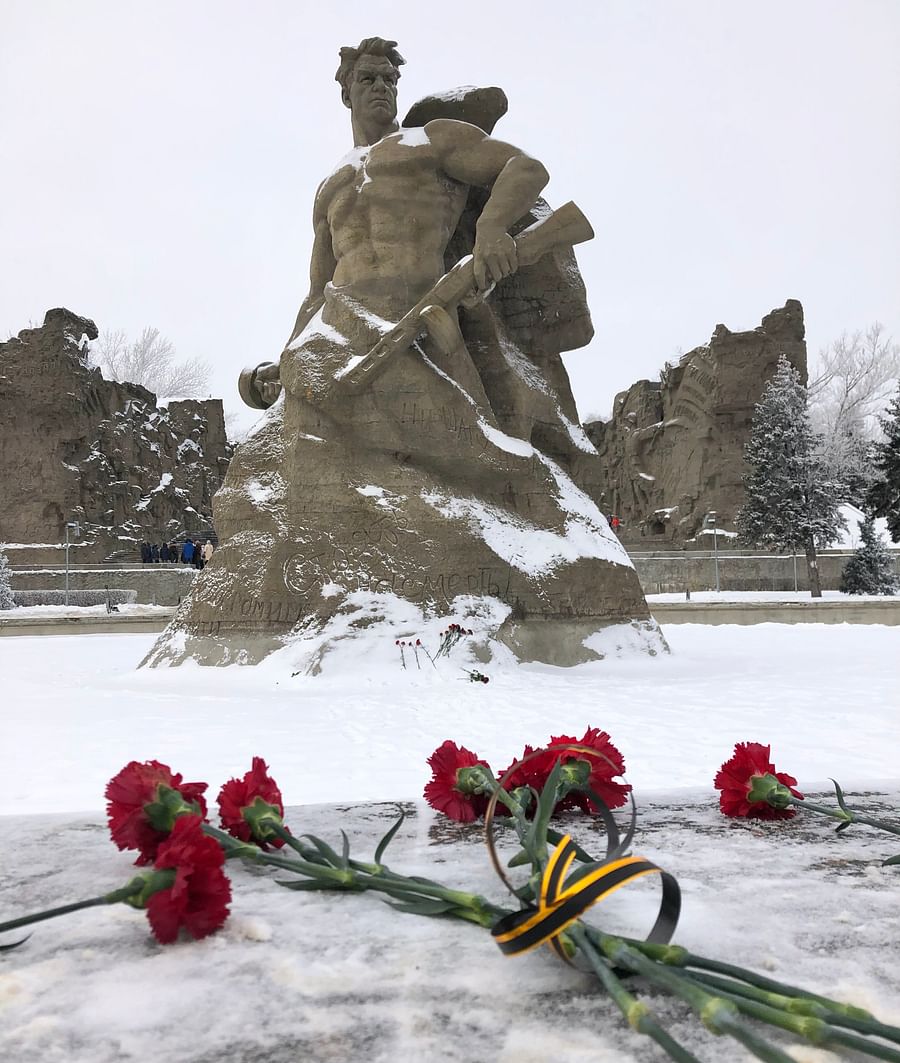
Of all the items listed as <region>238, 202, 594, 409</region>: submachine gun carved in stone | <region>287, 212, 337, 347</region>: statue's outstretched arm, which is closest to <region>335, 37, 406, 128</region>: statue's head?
<region>287, 212, 337, 347</region>: statue's outstretched arm

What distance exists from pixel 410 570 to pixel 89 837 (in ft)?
19.3

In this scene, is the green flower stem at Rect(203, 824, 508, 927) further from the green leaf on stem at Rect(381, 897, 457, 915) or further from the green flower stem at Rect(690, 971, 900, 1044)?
the green flower stem at Rect(690, 971, 900, 1044)

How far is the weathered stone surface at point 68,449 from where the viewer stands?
3366 centimetres

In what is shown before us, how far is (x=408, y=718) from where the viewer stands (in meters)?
5.03

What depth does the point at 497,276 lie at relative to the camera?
750cm

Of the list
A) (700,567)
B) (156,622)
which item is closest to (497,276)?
(156,622)

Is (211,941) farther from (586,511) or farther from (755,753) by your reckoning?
(586,511)

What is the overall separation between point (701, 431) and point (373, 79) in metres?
27.7

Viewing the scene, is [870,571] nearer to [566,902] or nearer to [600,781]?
[600,781]

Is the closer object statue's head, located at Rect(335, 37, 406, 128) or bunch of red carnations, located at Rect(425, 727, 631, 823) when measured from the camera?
bunch of red carnations, located at Rect(425, 727, 631, 823)

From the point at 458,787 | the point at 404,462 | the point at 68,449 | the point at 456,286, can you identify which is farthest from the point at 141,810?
the point at 68,449

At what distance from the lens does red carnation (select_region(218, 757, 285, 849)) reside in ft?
3.99

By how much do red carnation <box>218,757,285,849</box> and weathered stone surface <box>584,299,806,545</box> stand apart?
30412 mm

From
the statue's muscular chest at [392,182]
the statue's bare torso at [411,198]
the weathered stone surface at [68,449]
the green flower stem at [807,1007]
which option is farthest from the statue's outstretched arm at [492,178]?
the weathered stone surface at [68,449]
